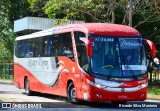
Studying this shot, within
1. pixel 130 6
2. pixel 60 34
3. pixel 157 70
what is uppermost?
→ pixel 130 6

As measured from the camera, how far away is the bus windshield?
16.2 meters

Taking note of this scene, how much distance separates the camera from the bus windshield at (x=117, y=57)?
1625 cm

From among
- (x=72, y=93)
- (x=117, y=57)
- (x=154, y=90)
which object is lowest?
(x=154, y=90)

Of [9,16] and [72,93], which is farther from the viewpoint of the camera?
[9,16]

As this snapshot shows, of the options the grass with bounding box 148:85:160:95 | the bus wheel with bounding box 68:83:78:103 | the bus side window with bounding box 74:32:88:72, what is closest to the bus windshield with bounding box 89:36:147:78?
the bus side window with bounding box 74:32:88:72

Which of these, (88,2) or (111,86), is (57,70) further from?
(88,2)

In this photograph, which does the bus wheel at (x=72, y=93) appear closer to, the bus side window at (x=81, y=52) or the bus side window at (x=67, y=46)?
the bus side window at (x=67, y=46)

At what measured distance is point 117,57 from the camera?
54.4ft

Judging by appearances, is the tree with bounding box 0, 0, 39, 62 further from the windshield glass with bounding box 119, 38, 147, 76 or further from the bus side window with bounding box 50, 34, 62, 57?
the windshield glass with bounding box 119, 38, 147, 76

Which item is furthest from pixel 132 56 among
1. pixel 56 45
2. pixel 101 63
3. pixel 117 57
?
pixel 56 45

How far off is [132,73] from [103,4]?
13502 millimetres

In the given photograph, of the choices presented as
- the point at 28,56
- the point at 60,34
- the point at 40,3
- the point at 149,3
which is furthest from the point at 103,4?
the point at 60,34

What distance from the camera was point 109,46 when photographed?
16.6 m

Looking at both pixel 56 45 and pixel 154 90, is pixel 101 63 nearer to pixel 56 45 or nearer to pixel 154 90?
pixel 56 45
